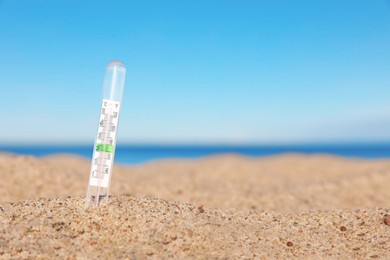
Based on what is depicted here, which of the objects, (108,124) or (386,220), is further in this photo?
(386,220)

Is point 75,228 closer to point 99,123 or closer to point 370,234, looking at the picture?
point 99,123

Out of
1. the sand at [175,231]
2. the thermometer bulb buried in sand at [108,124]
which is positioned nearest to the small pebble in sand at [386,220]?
the sand at [175,231]

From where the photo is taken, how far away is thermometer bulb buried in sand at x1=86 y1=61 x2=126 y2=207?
13.3 feet

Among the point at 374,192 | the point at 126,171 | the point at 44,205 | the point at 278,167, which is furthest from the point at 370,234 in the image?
the point at 278,167

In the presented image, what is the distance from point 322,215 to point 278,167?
10110 mm

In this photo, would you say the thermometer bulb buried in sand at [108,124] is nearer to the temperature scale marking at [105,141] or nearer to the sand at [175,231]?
the temperature scale marking at [105,141]

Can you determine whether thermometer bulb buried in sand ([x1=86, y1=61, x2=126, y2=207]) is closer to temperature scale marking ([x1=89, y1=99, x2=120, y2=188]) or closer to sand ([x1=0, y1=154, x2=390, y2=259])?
temperature scale marking ([x1=89, y1=99, x2=120, y2=188])

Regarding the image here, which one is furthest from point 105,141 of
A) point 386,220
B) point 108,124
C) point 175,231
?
point 386,220

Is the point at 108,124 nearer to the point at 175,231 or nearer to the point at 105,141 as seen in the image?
the point at 105,141

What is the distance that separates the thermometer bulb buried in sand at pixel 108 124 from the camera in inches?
159

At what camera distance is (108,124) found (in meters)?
4.05

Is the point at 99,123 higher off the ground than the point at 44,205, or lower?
higher

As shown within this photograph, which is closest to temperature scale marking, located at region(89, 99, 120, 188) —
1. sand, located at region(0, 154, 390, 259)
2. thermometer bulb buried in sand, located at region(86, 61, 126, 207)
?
thermometer bulb buried in sand, located at region(86, 61, 126, 207)

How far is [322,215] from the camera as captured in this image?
16.4 ft
